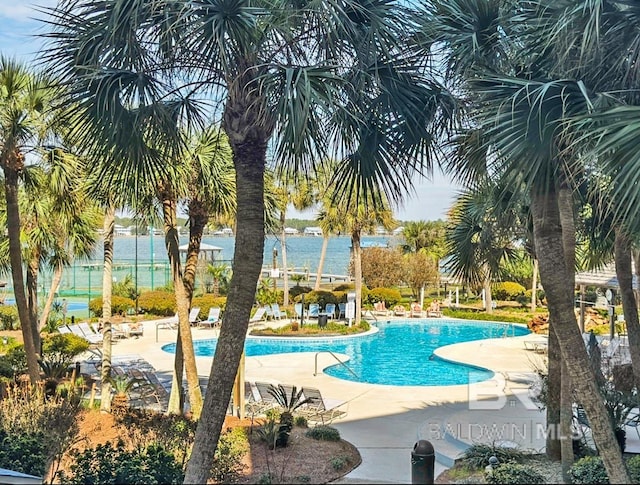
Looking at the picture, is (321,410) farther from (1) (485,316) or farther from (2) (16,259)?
(1) (485,316)

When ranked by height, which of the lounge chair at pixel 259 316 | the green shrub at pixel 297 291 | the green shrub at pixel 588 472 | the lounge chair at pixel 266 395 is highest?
the green shrub at pixel 297 291

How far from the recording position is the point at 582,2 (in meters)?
4.68

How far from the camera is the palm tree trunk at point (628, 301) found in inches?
286

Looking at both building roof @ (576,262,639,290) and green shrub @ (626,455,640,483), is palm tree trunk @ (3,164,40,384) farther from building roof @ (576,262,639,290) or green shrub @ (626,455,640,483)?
building roof @ (576,262,639,290)

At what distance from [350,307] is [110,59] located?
19.1 meters

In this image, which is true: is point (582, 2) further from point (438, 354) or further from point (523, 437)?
point (438, 354)

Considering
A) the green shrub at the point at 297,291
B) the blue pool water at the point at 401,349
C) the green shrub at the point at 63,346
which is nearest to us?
the green shrub at the point at 63,346

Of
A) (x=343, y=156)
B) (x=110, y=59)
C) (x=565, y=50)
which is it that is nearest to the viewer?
(x=565, y=50)

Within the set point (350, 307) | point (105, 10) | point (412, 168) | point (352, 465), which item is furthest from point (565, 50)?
point (350, 307)

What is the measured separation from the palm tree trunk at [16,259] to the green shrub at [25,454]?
279 centimetres

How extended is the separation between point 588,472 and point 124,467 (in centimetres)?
464

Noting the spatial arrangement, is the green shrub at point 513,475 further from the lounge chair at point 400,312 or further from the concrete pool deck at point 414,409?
the lounge chair at point 400,312

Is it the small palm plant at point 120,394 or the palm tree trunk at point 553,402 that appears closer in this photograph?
the palm tree trunk at point 553,402

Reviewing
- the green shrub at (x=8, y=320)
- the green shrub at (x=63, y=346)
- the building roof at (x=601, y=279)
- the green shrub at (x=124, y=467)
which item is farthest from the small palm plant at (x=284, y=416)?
the green shrub at (x=8, y=320)
